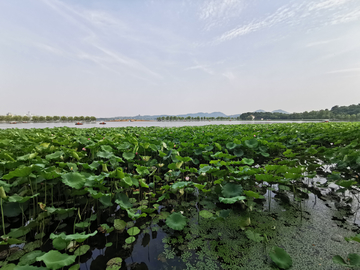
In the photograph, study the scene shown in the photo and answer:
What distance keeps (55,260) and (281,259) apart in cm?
189

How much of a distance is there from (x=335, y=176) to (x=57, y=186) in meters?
4.23

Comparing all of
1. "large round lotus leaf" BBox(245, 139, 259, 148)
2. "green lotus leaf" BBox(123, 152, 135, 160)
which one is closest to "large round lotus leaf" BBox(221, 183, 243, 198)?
"large round lotus leaf" BBox(245, 139, 259, 148)

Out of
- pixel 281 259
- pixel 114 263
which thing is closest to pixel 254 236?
pixel 281 259

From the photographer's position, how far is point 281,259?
147 centimetres

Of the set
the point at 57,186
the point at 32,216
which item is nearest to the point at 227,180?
the point at 57,186

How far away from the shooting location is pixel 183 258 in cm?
161

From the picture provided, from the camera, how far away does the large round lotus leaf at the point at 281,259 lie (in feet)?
→ 4.68

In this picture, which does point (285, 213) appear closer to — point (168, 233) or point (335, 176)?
point (335, 176)

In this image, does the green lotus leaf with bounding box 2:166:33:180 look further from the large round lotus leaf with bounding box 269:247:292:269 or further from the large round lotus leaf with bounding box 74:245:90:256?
the large round lotus leaf with bounding box 269:247:292:269

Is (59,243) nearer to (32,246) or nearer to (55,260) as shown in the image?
(55,260)

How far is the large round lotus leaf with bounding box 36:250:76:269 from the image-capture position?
100 cm

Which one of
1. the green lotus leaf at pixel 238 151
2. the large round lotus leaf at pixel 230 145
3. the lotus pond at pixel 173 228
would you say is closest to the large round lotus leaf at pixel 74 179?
the lotus pond at pixel 173 228

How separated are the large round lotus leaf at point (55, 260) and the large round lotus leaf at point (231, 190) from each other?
170 centimetres

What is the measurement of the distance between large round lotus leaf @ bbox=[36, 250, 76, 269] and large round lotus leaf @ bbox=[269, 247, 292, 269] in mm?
1688
